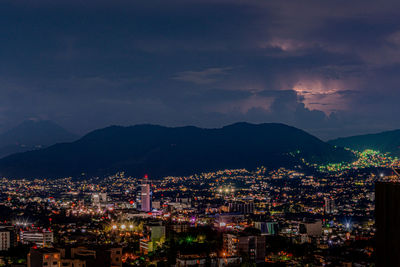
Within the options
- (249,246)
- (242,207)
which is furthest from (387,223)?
(242,207)

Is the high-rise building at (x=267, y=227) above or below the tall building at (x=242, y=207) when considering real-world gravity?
below

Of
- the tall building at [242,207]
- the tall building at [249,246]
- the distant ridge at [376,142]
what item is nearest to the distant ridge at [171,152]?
the distant ridge at [376,142]

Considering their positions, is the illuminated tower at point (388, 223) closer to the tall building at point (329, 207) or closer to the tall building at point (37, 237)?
the tall building at point (37, 237)

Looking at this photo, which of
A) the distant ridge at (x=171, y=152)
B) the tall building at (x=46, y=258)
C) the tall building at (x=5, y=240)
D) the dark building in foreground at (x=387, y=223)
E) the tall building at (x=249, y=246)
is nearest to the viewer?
the dark building in foreground at (x=387, y=223)

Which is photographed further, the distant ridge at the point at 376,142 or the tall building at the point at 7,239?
the distant ridge at the point at 376,142

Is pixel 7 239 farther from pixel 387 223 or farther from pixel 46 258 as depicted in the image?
pixel 387 223

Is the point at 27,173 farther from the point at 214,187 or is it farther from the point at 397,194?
the point at 397,194
